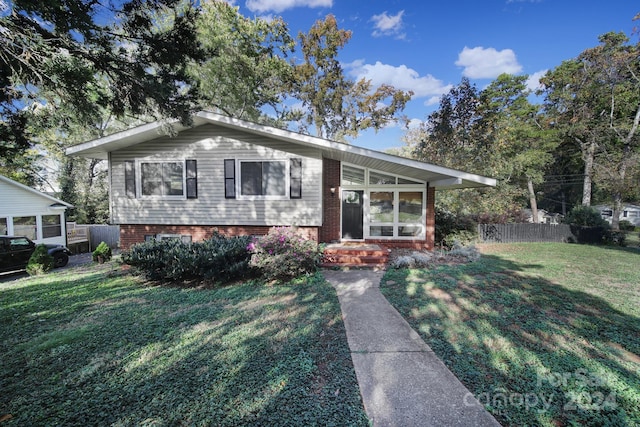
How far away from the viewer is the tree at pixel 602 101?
57.5 feet

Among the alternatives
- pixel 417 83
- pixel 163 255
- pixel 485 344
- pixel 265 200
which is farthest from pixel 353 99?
pixel 485 344

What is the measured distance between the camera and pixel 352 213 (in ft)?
30.2

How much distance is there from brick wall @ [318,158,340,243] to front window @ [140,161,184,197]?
4.70 metres

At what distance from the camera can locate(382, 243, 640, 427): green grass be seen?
2205mm

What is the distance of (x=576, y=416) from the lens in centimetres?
207

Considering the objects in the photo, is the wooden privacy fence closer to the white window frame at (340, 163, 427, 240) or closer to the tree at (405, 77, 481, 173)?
the tree at (405, 77, 481, 173)

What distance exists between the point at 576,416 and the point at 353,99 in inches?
783

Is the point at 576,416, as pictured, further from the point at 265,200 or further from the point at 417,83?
the point at 417,83

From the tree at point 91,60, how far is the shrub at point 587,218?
20.1 metres

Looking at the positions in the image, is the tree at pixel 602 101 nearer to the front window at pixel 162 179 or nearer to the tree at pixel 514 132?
the tree at pixel 514 132

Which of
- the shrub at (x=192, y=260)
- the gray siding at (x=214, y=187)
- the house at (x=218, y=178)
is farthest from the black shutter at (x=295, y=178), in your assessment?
the shrub at (x=192, y=260)

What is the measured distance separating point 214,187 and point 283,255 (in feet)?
12.8

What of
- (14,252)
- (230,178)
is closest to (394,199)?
(230,178)

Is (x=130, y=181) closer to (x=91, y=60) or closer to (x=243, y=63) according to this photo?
(x=91, y=60)
